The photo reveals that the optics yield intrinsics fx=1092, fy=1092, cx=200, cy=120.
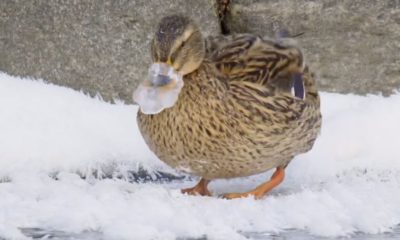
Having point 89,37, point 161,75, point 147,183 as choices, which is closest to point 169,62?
point 161,75

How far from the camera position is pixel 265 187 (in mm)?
4934

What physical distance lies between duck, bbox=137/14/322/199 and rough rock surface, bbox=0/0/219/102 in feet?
3.73

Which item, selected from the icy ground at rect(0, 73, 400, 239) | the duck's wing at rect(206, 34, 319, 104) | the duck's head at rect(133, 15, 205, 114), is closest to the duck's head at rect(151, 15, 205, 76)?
the duck's head at rect(133, 15, 205, 114)

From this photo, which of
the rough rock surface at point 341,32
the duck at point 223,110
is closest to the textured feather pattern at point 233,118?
the duck at point 223,110

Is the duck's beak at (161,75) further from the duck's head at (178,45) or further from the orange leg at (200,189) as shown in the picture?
the orange leg at (200,189)

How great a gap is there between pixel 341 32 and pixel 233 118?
1.81m

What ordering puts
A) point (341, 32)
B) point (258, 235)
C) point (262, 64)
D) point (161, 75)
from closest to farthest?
point (258, 235)
point (161, 75)
point (262, 64)
point (341, 32)

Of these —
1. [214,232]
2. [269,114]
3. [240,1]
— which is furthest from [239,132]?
[240,1]

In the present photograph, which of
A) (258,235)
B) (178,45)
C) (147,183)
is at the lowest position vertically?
(258,235)

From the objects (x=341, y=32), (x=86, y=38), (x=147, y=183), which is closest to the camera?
(x=147, y=183)

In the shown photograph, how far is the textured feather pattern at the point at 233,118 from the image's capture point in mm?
4637

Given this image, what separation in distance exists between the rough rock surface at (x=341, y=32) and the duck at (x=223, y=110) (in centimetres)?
127

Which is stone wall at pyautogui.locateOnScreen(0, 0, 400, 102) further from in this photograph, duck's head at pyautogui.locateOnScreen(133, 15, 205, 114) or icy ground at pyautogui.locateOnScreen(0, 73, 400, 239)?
duck's head at pyautogui.locateOnScreen(133, 15, 205, 114)

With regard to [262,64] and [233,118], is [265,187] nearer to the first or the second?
[233,118]
